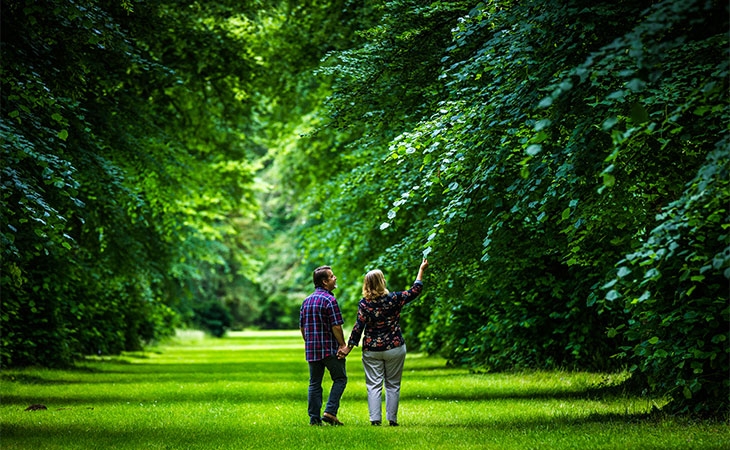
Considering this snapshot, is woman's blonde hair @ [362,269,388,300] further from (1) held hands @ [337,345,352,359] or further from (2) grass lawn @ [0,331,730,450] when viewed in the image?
(2) grass lawn @ [0,331,730,450]

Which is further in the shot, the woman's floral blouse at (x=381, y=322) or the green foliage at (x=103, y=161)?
the woman's floral blouse at (x=381, y=322)

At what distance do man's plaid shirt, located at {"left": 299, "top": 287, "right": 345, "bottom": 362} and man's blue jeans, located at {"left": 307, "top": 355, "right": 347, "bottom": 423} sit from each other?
11 cm

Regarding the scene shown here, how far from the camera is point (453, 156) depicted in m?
8.61

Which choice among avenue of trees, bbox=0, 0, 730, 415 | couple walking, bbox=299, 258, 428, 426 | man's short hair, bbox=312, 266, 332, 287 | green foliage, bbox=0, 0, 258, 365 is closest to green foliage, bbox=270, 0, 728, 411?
avenue of trees, bbox=0, 0, 730, 415

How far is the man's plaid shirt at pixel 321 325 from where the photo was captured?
10164 mm

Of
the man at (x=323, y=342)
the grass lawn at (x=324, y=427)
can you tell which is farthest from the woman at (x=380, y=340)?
the grass lawn at (x=324, y=427)

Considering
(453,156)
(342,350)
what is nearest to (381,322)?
(342,350)

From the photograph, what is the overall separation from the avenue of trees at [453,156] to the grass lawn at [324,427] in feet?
2.66

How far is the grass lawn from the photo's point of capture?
8484 mm

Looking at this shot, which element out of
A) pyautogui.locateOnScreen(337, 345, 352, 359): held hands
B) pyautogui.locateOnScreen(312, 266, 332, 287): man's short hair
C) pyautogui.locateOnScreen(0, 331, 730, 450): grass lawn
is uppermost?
pyautogui.locateOnScreen(312, 266, 332, 287): man's short hair

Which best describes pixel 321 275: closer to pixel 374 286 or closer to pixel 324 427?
pixel 374 286

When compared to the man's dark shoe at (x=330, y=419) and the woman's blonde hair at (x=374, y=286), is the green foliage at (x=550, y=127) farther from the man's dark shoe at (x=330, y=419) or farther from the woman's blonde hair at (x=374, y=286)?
the man's dark shoe at (x=330, y=419)

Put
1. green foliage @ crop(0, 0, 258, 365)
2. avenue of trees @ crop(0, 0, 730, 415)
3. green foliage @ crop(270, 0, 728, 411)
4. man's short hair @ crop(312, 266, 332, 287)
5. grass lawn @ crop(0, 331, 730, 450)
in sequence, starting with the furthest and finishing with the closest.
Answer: man's short hair @ crop(312, 266, 332, 287) < green foliage @ crop(0, 0, 258, 365) < grass lawn @ crop(0, 331, 730, 450) < avenue of trees @ crop(0, 0, 730, 415) < green foliage @ crop(270, 0, 728, 411)

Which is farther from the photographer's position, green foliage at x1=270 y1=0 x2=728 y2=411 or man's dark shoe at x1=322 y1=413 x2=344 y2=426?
man's dark shoe at x1=322 y1=413 x2=344 y2=426
